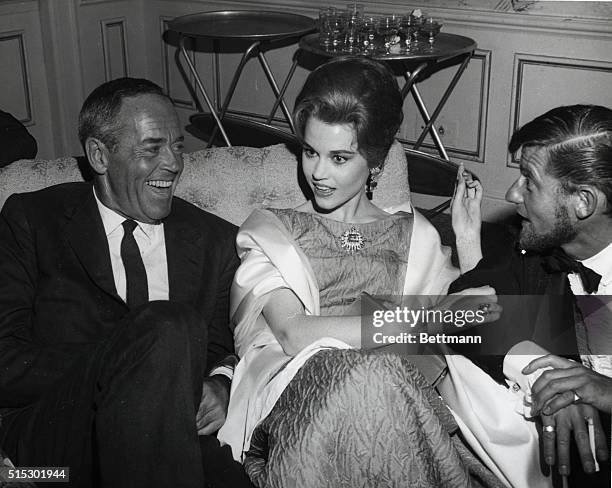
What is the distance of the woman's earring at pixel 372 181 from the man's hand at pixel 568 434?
2.69 ft

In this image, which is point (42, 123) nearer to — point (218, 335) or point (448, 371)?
point (218, 335)

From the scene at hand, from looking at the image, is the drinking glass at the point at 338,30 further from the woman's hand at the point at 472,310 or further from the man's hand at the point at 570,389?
the man's hand at the point at 570,389

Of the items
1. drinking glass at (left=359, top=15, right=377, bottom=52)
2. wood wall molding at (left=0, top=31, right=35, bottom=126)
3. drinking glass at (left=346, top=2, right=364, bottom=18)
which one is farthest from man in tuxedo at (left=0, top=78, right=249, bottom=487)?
wood wall molding at (left=0, top=31, right=35, bottom=126)

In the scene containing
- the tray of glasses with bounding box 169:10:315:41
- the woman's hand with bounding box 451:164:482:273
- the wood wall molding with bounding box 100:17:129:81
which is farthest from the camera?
the wood wall molding with bounding box 100:17:129:81

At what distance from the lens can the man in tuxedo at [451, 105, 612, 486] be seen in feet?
5.59

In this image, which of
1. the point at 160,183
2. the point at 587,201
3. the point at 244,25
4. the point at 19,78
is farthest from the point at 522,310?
the point at 19,78

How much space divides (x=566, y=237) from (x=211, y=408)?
911 mm

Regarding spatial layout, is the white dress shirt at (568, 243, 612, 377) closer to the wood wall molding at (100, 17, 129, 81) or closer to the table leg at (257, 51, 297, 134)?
the table leg at (257, 51, 297, 134)

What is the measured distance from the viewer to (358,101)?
1.96 metres

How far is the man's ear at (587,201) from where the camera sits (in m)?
1.72

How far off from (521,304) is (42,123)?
4000mm

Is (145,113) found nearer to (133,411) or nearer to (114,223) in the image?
(114,223)

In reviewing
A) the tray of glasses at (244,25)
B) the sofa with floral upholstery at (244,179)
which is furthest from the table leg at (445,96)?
the sofa with floral upholstery at (244,179)

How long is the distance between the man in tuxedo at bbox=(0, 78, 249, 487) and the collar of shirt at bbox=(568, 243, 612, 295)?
0.85 metres
